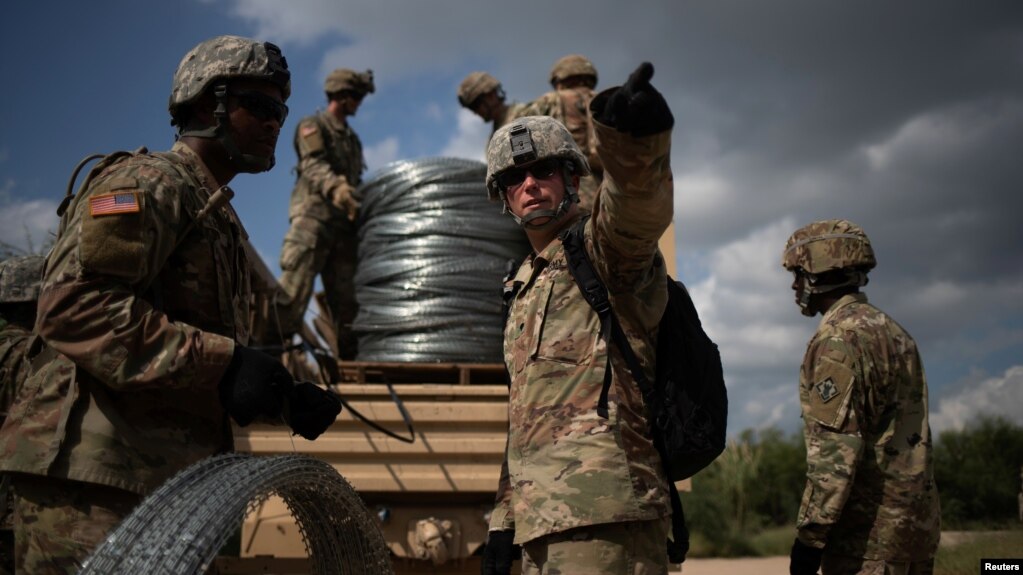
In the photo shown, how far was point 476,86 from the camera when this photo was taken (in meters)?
7.08

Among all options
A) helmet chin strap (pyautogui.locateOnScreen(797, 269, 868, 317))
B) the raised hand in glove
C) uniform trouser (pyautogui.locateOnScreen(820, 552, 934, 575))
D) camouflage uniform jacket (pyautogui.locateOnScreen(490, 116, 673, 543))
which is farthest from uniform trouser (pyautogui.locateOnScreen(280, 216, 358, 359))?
camouflage uniform jacket (pyautogui.locateOnScreen(490, 116, 673, 543))

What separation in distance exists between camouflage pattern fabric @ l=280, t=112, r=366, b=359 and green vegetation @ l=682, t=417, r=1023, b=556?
4857 mm

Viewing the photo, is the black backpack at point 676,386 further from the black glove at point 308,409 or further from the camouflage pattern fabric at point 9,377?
the camouflage pattern fabric at point 9,377

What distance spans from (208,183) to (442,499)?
9.12ft

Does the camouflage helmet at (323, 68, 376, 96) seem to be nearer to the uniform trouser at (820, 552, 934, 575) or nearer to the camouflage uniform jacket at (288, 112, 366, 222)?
the camouflage uniform jacket at (288, 112, 366, 222)

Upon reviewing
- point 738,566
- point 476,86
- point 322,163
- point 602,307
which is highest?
point 476,86

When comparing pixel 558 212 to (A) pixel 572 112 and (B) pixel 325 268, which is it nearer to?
(A) pixel 572 112

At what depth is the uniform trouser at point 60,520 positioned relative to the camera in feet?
8.14

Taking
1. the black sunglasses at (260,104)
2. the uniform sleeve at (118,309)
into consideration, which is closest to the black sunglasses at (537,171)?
the black sunglasses at (260,104)

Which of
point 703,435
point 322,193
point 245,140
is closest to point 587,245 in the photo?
point 703,435

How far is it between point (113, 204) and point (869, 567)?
298 cm

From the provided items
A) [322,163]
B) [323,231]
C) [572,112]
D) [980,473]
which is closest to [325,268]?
[323,231]

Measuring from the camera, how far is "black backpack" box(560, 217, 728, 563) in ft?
8.69

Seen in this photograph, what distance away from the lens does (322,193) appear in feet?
22.5
